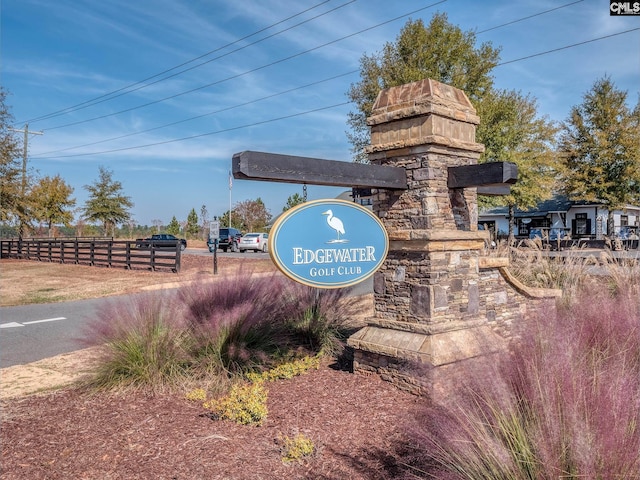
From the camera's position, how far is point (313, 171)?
423 centimetres

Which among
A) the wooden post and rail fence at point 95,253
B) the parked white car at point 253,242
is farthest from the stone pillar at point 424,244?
the parked white car at point 253,242

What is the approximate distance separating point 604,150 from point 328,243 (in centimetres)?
2932

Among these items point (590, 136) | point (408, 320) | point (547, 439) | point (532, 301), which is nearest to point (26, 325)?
point (408, 320)

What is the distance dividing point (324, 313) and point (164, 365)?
2.12 metres

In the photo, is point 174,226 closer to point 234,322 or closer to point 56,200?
point 56,200

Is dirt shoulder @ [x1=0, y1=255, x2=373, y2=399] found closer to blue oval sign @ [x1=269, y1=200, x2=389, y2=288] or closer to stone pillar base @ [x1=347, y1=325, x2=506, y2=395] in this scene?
stone pillar base @ [x1=347, y1=325, x2=506, y2=395]

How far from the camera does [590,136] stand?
2839 cm

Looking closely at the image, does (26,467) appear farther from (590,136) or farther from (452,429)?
(590,136)

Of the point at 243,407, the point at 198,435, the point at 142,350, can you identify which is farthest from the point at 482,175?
the point at 142,350

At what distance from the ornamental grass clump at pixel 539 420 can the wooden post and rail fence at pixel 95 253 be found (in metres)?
14.9

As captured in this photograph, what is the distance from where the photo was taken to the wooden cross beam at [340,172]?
385 centimetres

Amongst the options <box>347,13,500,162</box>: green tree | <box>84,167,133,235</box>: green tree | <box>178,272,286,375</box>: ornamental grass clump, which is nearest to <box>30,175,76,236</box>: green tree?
<box>84,167,133,235</box>: green tree

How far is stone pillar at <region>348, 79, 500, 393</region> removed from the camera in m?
4.59

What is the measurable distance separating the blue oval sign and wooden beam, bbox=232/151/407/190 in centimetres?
28
